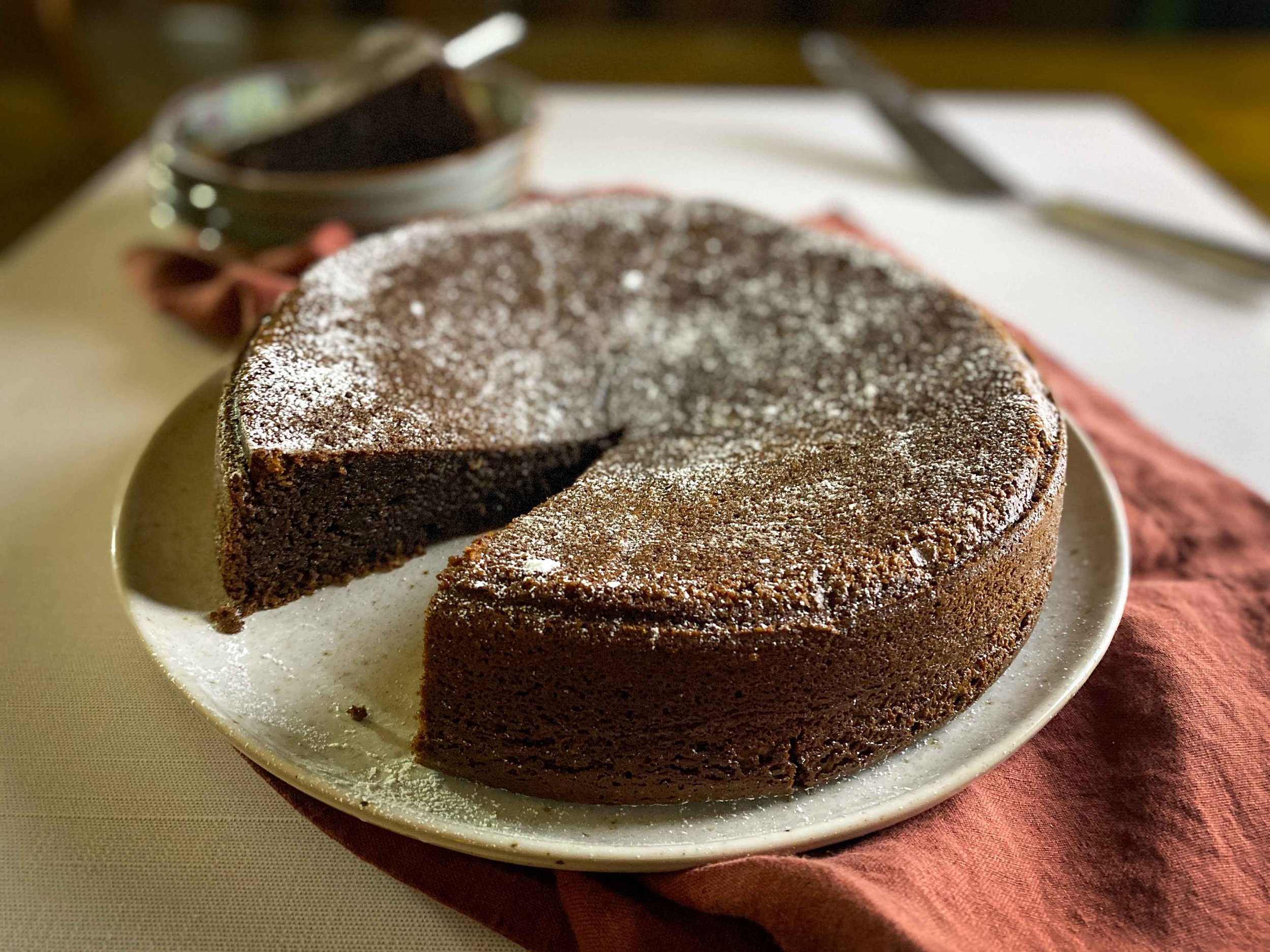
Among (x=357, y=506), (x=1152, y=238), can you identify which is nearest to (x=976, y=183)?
(x=1152, y=238)

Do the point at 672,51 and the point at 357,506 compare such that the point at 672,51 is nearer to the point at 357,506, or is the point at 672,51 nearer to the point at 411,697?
the point at 357,506

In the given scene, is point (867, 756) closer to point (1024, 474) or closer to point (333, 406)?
point (1024, 474)

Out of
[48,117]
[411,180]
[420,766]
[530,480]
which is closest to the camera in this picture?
[420,766]

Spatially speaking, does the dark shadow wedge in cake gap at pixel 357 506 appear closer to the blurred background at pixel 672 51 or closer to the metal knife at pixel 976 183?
the metal knife at pixel 976 183

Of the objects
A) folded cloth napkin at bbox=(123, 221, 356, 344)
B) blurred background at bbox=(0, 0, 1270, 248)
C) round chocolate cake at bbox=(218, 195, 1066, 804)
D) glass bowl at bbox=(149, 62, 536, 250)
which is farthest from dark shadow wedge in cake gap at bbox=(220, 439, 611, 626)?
blurred background at bbox=(0, 0, 1270, 248)

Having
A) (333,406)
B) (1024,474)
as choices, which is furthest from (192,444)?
(1024,474)

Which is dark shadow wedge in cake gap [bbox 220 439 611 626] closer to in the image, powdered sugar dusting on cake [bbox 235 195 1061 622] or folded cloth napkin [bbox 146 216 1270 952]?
powdered sugar dusting on cake [bbox 235 195 1061 622]
